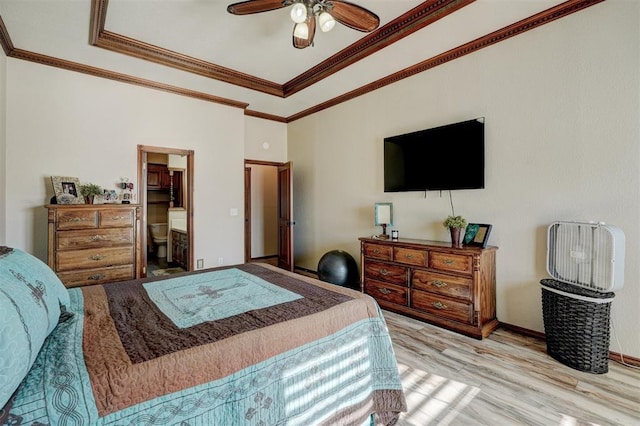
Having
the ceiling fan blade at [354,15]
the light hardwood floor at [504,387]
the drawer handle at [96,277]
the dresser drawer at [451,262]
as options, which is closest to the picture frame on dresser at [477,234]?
the dresser drawer at [451,262]

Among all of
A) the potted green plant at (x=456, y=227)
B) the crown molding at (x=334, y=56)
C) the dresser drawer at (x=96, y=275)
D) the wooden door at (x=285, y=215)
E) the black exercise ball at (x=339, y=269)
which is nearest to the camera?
the crown molding at (x=334, y=56)

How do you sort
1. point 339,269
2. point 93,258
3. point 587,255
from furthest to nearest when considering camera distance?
1. point 339,269
2. point 93,258
3. point 587,255

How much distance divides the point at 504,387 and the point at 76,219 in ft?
13.9

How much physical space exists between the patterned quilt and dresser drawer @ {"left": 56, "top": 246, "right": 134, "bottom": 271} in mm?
1765

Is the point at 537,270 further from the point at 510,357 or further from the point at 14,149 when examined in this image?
the point at 14,149

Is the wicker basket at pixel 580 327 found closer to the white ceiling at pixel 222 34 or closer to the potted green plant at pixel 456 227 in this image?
the potted green plant at pixel 456 227

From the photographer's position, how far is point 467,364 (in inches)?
91.2

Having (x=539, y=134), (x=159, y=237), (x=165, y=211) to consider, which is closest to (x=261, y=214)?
(x=159, y=237)

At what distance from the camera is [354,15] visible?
238cm

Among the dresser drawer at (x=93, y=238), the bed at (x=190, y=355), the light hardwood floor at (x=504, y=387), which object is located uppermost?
the dresser drawer at (x=93, y=238)

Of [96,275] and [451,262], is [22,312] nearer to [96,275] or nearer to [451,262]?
[96,275]

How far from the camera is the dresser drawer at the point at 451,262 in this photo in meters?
2.81

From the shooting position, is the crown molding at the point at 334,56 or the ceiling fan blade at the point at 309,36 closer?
the ceiling fan blade at the point at 309,36

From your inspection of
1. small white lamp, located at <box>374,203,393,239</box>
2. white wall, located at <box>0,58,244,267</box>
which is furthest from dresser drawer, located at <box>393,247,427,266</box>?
white wall, located at <box>0,58,244,267</box>
